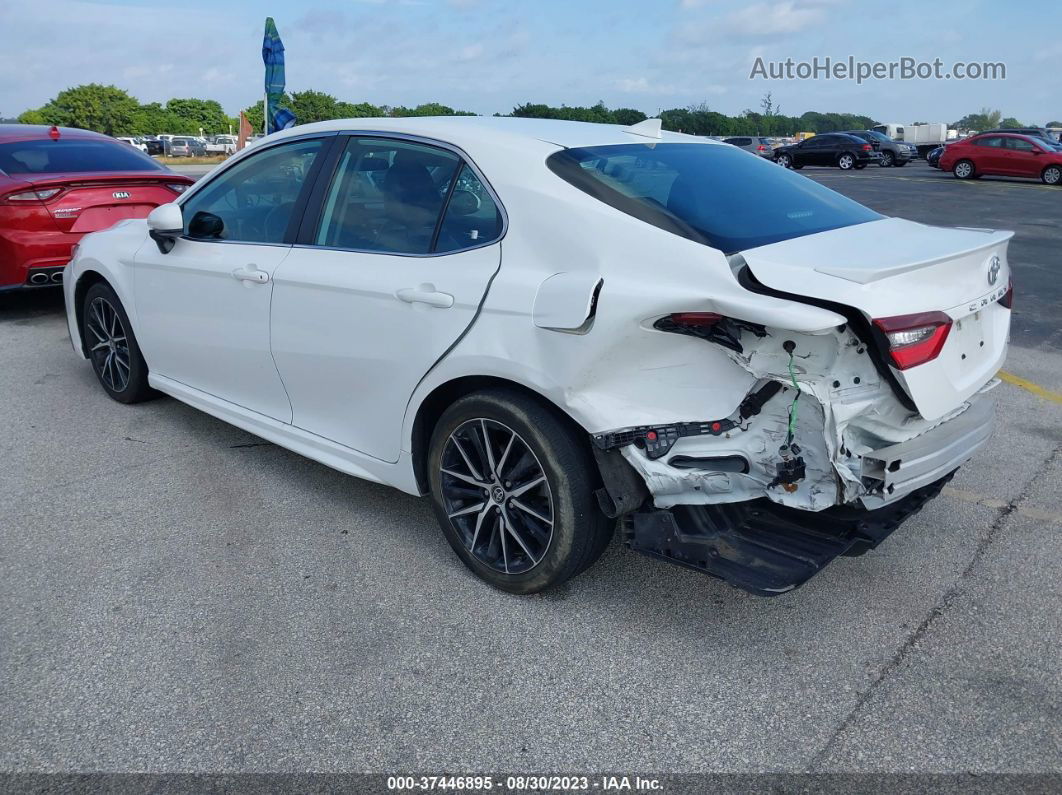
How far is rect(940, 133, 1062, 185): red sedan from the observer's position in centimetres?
2519

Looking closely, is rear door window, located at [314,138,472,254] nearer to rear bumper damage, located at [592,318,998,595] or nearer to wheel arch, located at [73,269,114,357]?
rear bumper damage, located at [592,318,998,595]

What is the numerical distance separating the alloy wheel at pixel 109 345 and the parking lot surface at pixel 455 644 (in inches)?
37.4

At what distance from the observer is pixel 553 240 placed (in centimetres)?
297

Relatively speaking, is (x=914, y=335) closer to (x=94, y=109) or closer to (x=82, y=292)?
(x=82, y=292)

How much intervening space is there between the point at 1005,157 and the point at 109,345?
27.2m

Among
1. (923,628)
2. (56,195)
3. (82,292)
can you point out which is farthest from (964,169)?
(923,628)

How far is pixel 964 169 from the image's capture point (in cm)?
2689

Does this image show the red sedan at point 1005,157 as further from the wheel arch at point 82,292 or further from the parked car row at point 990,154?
the wheel arch at point 82,292

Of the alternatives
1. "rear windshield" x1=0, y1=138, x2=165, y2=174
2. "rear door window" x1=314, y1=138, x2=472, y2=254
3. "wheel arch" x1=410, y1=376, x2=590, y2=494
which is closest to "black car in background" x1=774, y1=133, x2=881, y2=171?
"rear windshield" x1=0, y1=138, x2=165, y2=174

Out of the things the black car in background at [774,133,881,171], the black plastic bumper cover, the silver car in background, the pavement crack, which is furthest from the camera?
the black car in background at [774,133,881,171]

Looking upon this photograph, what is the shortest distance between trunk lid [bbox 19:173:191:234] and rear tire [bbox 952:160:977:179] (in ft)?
83.5

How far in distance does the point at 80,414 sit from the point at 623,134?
3685 millimetres

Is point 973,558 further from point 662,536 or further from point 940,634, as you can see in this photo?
point 662,536

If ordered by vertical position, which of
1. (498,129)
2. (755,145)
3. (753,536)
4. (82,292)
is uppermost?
(498,129)
